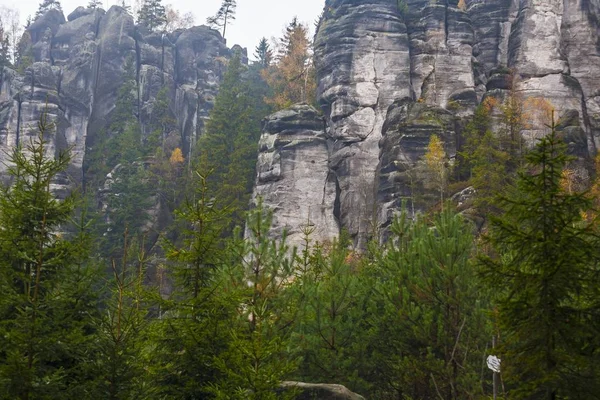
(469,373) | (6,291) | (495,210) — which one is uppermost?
(495,210)

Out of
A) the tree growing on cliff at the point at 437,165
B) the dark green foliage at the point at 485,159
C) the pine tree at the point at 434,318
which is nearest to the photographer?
the pine tree at the point at 434,318

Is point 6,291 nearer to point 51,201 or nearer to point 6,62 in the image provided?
point 51,201

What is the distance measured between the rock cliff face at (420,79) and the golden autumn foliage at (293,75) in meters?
3.62

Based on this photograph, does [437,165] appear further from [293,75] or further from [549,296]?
[549,296]

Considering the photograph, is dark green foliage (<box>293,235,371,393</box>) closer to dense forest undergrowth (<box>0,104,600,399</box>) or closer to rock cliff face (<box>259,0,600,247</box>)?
dense forest undergrowth (<box>0,104,600,399</box>)

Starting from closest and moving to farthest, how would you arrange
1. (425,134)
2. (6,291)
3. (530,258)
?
1. (530,258)
2. (6,291)
3. (425,134)

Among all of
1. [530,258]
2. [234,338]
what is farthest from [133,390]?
[530,258]

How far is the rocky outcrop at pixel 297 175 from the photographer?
45688mm

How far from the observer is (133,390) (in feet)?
34.0

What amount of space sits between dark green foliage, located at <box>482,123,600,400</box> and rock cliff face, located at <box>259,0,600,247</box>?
109 ft

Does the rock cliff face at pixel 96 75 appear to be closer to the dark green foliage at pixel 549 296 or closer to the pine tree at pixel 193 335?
the pine tree at pixel 193 335

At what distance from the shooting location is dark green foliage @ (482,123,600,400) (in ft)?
24.5

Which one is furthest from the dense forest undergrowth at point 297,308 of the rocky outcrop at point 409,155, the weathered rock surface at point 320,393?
the rocky outcrop at point 409,155

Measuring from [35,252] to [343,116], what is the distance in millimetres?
41342
